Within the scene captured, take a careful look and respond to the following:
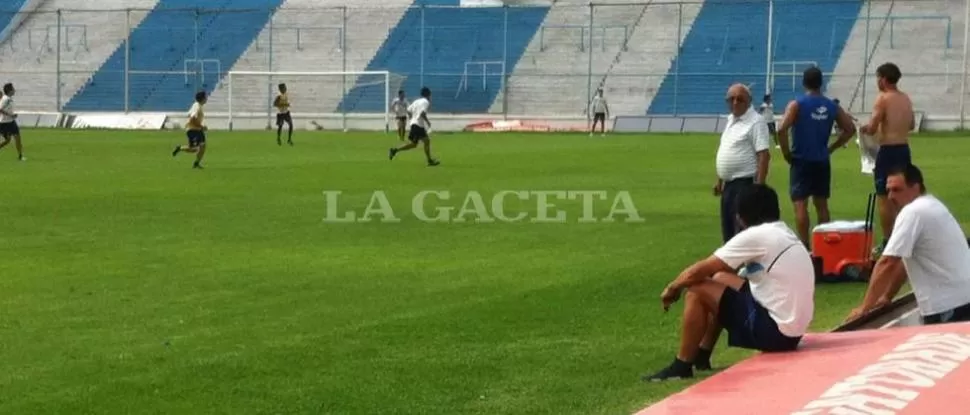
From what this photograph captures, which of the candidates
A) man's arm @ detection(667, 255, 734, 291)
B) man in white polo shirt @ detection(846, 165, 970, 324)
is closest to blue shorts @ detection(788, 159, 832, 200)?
man in white polo shirt @ detection(846, 165, 970, 324)

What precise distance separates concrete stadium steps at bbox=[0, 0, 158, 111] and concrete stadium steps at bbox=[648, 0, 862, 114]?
22.6 metres

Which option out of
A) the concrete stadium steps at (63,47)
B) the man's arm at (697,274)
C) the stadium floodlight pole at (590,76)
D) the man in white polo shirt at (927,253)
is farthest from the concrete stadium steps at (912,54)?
the man's arm at (697,274)

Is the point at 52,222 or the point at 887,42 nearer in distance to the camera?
the point at 52,222

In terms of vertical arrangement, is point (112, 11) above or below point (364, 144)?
above

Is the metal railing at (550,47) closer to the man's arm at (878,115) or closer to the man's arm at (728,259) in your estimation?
the man's arm at (878,115)

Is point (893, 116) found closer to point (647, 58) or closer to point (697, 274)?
point (697, 274)

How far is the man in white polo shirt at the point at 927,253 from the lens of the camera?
9805 millimetres

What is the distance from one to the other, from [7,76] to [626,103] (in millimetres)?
25959

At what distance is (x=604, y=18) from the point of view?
197ft

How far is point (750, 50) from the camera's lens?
183ft

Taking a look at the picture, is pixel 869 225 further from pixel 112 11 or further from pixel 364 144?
pixel 112 11

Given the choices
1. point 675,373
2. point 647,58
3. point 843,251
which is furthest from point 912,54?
point 675,373

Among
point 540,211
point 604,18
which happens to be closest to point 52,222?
point 540,211

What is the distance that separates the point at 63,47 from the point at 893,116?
5555 cm
